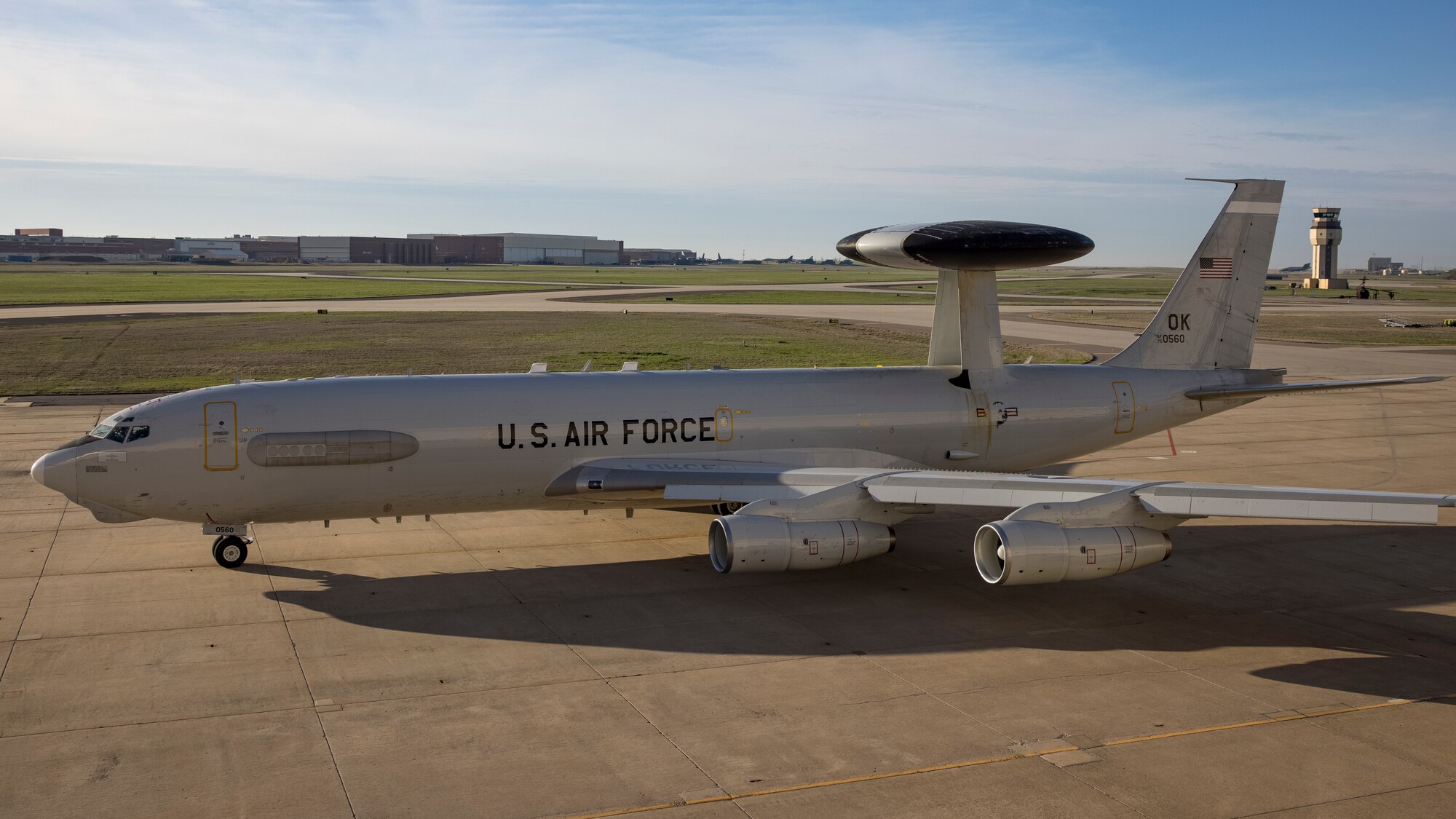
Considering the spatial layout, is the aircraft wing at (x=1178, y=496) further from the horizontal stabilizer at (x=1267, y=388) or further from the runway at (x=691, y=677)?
the horizontal stabilizer at (x=1267, y=388)

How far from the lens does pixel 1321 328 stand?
287ft

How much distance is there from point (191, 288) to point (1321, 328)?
379ft

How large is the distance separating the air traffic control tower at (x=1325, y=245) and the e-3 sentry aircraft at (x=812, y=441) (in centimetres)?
16654

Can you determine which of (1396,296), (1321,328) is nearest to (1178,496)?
(1321,328)

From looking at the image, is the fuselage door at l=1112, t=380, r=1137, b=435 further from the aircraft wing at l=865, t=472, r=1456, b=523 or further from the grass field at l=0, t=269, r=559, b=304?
the grass field at l=0, t=269, r=559, b=304

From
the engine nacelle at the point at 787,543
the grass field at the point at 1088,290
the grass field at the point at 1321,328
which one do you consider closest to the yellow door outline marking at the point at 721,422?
the engine nacelle at the point at 787,543

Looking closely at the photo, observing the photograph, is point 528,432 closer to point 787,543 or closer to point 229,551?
point 787,543

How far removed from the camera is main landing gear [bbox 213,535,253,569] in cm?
2131

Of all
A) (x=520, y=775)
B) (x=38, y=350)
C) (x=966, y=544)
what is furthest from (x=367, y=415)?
(x=38, y=350)

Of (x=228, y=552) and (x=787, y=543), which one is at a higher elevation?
(x=787, y=543)

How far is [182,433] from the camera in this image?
20.1 m

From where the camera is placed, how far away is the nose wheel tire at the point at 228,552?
21.3m

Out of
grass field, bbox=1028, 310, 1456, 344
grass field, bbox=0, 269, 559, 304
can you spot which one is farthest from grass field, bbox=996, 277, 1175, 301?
grass field, bbox=0, 269, 559, 304

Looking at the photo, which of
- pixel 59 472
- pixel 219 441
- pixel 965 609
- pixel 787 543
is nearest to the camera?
pixel 787 543
